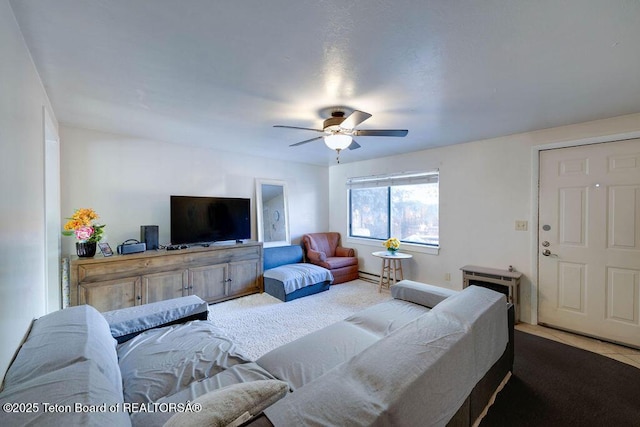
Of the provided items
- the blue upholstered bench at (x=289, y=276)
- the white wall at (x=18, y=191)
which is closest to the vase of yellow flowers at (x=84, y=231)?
the white wall at (x=18, y=191)

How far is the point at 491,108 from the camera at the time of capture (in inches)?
96.1

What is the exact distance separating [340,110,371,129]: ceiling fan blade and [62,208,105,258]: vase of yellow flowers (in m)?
2.90

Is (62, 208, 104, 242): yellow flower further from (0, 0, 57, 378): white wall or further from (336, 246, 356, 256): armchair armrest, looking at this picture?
(336, 246, 356, 256): armchair armrest

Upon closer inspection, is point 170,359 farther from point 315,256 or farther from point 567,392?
point 315,256

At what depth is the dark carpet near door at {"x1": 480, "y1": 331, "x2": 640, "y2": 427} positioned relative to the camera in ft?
5.76

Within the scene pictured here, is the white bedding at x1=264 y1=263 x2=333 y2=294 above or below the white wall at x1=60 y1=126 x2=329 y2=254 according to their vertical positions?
below

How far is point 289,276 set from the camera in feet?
13.1

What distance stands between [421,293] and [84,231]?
358cm

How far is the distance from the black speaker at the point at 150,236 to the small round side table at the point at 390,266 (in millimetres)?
3281

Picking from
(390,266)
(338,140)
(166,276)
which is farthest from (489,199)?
(166,276)

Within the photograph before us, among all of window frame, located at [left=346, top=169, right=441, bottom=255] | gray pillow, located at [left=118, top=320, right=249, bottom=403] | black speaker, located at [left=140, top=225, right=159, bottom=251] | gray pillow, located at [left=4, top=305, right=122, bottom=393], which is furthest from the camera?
window frame, located at [left=346, top=169, right=441, bottom=255]

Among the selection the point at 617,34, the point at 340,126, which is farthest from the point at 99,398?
the point at 617,34

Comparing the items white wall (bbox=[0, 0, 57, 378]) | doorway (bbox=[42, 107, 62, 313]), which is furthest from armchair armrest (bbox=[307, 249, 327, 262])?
white wall (bbox=[0, 0, 57, 378])

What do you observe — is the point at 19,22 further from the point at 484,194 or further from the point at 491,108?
the point at 484,194
